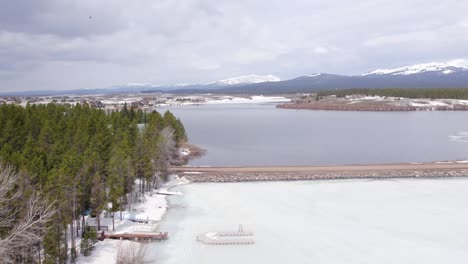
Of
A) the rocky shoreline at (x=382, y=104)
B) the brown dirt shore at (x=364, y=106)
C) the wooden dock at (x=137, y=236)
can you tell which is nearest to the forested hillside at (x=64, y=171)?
the wooden dock at (x=137, y=236)

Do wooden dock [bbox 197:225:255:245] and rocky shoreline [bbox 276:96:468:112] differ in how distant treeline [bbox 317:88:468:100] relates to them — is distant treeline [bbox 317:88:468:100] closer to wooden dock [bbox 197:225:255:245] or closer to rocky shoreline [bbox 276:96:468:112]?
rocky shoreline [bbox 276:96:468:112]

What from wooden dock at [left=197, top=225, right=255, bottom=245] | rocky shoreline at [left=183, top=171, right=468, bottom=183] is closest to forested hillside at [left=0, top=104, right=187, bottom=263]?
rocky shoreline at [left=183, top=171, right=468, bottom=183]

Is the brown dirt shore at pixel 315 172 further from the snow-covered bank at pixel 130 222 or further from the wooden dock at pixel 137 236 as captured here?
the wooden dock at pixel 137 236

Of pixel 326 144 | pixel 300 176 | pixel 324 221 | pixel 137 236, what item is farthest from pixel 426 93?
pixel 137 236

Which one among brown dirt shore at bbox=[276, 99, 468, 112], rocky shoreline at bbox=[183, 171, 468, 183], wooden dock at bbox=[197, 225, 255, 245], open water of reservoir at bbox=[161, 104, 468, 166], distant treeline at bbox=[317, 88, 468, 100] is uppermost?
distant treeline at bbox=[317, 88, 468, 100]

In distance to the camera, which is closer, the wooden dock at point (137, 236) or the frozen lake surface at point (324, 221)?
the frozen lake surface at point (324, 221)

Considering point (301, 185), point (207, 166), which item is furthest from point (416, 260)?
point (207, 166)
